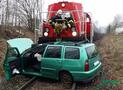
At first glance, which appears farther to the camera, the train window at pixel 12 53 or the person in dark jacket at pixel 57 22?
the person in dark jacket at pixel 57 22

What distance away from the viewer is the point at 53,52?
10.8 m

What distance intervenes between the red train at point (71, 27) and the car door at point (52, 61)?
2.06 m

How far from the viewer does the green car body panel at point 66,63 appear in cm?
991

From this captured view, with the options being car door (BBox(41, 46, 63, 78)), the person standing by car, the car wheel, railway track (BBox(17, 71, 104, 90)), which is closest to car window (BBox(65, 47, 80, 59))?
car door (BBox(41, 46, 63, 78))

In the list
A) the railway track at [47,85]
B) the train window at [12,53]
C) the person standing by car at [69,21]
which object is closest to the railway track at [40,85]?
the railway track at [47,85]

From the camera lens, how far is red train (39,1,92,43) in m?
12.8

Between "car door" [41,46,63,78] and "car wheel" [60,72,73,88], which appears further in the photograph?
"car door" [41,46,63,78]

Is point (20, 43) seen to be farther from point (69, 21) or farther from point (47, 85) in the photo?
point (47, 85)

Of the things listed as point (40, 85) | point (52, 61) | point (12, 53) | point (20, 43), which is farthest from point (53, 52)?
point (20, 43)

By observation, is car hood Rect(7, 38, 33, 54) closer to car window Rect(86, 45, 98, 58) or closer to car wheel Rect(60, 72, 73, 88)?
car wheel Rect(60, 72, 73, 88)

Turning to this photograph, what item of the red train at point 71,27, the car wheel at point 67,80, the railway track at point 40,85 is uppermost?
the red train at point 71,27

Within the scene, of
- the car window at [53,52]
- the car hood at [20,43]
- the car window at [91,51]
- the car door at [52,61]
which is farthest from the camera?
the car hood at [20,43]

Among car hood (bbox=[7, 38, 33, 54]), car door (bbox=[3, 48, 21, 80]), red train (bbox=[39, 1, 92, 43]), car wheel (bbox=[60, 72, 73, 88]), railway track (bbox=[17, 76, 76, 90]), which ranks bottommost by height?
railway track (bbox=[17, 76, 76, 90])

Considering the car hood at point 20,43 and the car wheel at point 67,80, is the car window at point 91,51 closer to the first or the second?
the car wheel at point 67,80
